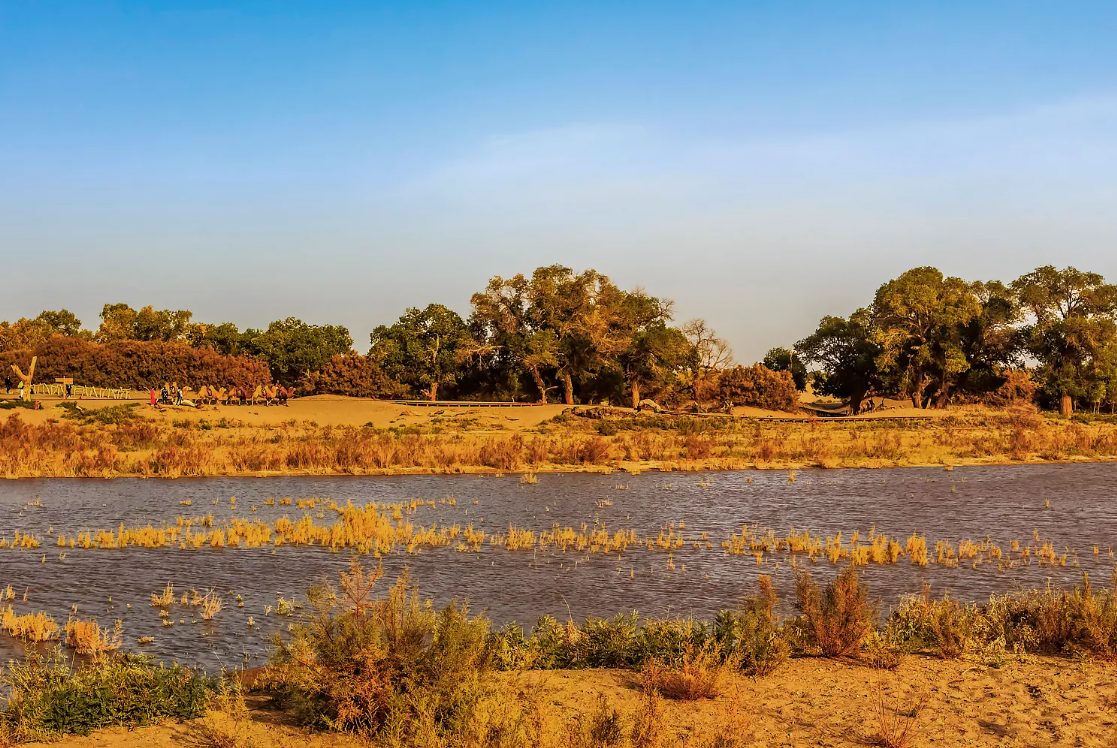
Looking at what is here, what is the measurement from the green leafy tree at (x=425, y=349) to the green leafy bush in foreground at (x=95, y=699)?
71412 mm

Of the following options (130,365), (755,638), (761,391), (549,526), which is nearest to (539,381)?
(761,391)

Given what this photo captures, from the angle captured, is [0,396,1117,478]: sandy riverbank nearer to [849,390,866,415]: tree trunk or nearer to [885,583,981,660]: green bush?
[849,390,866,415]: tree trunk

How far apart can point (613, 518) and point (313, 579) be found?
32.4 feet

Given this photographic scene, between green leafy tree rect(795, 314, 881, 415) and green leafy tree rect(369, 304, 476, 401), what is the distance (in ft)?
102

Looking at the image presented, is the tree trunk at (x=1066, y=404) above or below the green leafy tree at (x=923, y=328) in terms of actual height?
below

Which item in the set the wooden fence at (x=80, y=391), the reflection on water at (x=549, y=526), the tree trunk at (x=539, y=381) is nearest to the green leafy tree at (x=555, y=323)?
the tree trunk at (x=539, y=381)

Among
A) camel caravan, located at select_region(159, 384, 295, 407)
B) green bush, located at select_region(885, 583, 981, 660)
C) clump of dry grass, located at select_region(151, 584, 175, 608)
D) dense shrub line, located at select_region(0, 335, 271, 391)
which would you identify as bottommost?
clump of dry grass, located at select_region(151, 584, 175, 608)

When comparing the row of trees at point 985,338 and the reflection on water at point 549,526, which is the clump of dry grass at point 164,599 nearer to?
the reflection on water at point 549,526

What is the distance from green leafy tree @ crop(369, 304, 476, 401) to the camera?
8375 cm

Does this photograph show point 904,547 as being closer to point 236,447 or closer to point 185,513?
point 185,513

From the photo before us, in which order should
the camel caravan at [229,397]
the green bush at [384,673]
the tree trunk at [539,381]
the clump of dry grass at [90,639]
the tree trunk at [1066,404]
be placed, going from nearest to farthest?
the green bush at [384,673] → the clump of dry grass at [90,639] → the camel caravan at [229,397] → the tree trunk at [1066,404] → the tree trunk at [539,381]

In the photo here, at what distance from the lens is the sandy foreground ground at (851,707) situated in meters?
8.84

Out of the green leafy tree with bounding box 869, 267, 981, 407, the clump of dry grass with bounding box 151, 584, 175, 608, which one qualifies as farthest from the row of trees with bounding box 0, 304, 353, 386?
the clump of dry grass with bounding box 151, 584, 175, 608

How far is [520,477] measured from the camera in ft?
117
